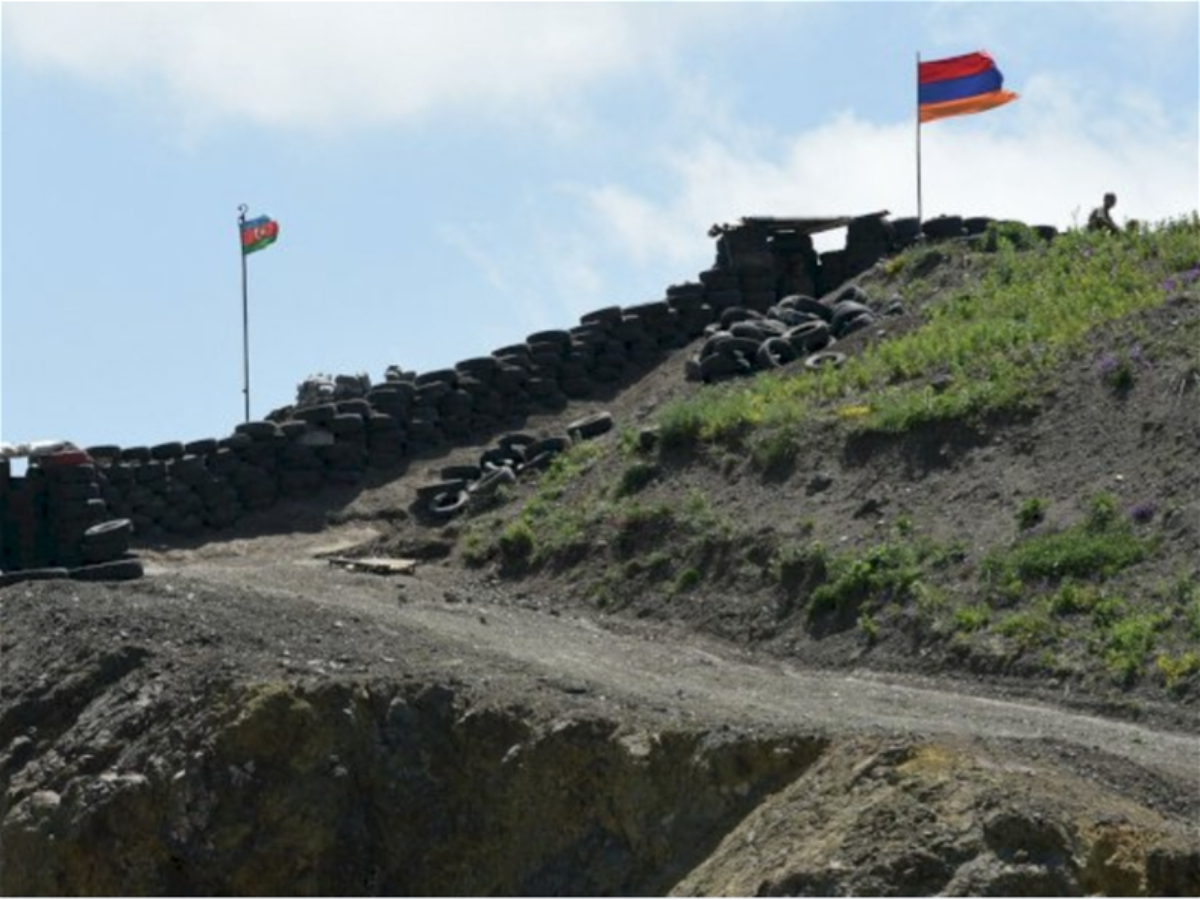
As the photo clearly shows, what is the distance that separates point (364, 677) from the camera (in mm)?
19766

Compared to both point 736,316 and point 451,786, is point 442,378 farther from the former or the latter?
point 451,786

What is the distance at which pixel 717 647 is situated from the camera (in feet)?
83.3

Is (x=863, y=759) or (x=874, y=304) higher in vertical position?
(x=874, y=304)

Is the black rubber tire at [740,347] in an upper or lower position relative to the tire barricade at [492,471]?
upper

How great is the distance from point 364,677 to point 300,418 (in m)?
14.5

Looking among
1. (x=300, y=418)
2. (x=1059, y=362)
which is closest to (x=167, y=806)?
(x=1059, y=362)

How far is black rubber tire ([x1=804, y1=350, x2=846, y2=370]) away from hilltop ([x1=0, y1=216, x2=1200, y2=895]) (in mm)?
267

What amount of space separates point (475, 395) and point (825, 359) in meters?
4.56

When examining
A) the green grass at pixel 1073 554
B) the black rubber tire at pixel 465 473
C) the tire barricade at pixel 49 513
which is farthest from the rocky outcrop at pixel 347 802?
the black rubber tire at pixel 465 473

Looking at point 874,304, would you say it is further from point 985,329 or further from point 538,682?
point 538,682

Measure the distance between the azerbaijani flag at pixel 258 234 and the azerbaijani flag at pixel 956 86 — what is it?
Result: 25.4 ft

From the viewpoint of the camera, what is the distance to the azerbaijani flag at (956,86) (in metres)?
39.1

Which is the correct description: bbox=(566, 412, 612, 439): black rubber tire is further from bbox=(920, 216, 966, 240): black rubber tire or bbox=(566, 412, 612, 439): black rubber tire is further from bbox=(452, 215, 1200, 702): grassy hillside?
bbox=(920, 216, 966, 240): black rubber tire

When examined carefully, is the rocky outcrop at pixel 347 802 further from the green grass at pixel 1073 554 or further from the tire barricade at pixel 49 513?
the tire barricade at pixel 49 513
